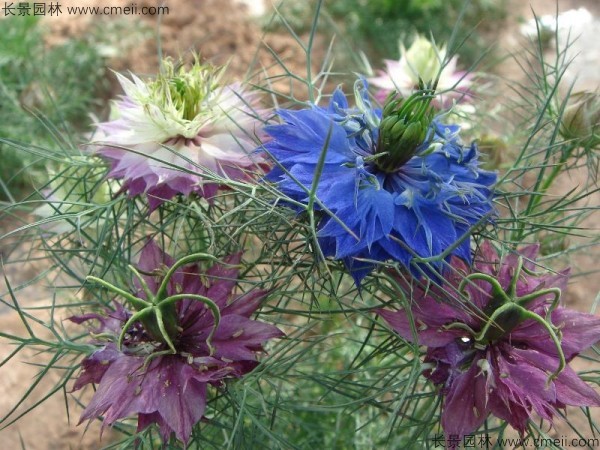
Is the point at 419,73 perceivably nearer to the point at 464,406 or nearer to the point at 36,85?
the point at 464,406

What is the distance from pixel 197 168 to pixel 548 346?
1.48 ft

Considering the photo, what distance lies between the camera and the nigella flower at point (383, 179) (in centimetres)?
67

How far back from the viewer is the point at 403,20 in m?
2.89

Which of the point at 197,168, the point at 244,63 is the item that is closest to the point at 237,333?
the point at 197,168

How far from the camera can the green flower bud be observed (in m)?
0.71

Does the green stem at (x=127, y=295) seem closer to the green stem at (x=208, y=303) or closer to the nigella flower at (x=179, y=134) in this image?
the green stem at (x=208, y=303)

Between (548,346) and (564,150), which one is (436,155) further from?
(564,150)

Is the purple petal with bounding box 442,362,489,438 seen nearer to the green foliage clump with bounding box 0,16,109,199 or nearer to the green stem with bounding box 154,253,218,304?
the green stem with bounding box 154,253,218,304

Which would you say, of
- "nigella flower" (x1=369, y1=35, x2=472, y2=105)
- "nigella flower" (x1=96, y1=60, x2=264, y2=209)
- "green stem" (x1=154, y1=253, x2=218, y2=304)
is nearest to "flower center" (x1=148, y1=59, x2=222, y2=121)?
"nigella flower" (x1=96, y1=60, x2=264, y2=209)

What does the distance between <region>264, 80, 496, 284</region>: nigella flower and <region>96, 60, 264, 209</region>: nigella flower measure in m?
0.11

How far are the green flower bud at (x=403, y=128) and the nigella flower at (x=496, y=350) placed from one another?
0.48 ft

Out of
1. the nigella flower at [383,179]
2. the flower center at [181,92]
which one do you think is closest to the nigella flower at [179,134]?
the flower center at [181,92]

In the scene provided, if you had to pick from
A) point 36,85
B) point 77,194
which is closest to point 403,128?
point 77,194

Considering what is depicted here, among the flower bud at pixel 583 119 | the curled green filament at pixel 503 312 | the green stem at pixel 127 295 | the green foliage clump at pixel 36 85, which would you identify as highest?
the flower bud at pixel 583 119
